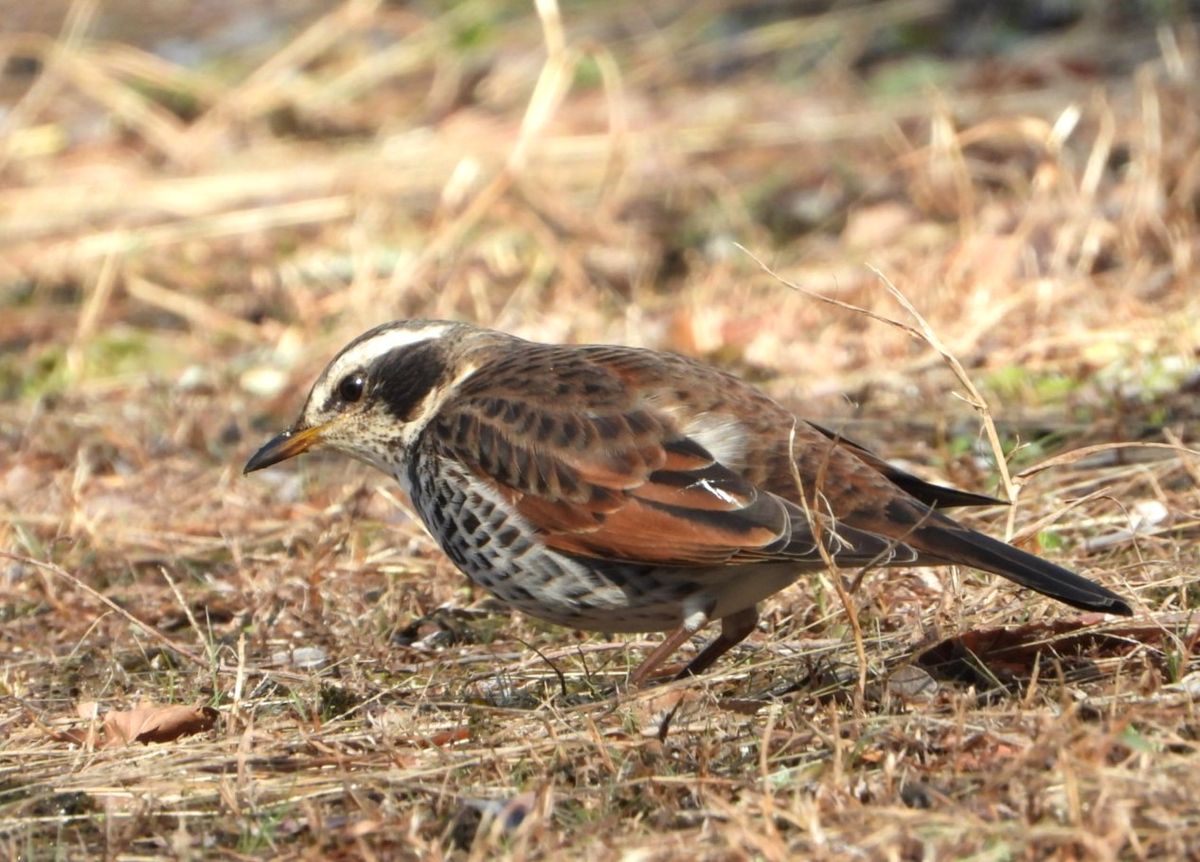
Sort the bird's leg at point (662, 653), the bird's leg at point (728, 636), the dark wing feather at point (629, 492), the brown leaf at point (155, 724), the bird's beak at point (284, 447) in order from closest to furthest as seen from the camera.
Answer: the dark wing feather at point (629, 492) < the brown leaf at point (155, 724) < the bird's leg at point (662, 653) < the bird's leg at point (728, 636) < the bird's beak at point (284, 447)

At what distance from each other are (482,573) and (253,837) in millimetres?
1298

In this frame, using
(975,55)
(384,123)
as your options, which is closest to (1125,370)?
(975,55)

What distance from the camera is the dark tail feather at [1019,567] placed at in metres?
4.47

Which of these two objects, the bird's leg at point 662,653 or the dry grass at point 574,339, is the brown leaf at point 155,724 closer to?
the dry grass at point 574,339

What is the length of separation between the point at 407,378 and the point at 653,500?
3.97 ft

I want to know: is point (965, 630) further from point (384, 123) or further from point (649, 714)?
point (384, 123)

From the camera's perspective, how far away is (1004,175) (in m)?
11.0

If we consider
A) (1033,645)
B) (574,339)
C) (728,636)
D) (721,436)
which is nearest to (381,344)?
(721,436)

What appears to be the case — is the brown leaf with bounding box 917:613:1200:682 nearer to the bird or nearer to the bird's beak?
the bird

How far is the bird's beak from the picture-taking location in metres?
6.16

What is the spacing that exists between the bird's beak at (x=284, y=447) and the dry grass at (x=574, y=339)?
43 cm

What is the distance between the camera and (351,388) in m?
6.03

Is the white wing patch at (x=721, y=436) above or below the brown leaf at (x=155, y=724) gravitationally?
above

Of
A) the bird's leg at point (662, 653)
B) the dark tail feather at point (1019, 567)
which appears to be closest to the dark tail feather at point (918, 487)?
the dark tail feather at point (1019, 567)
